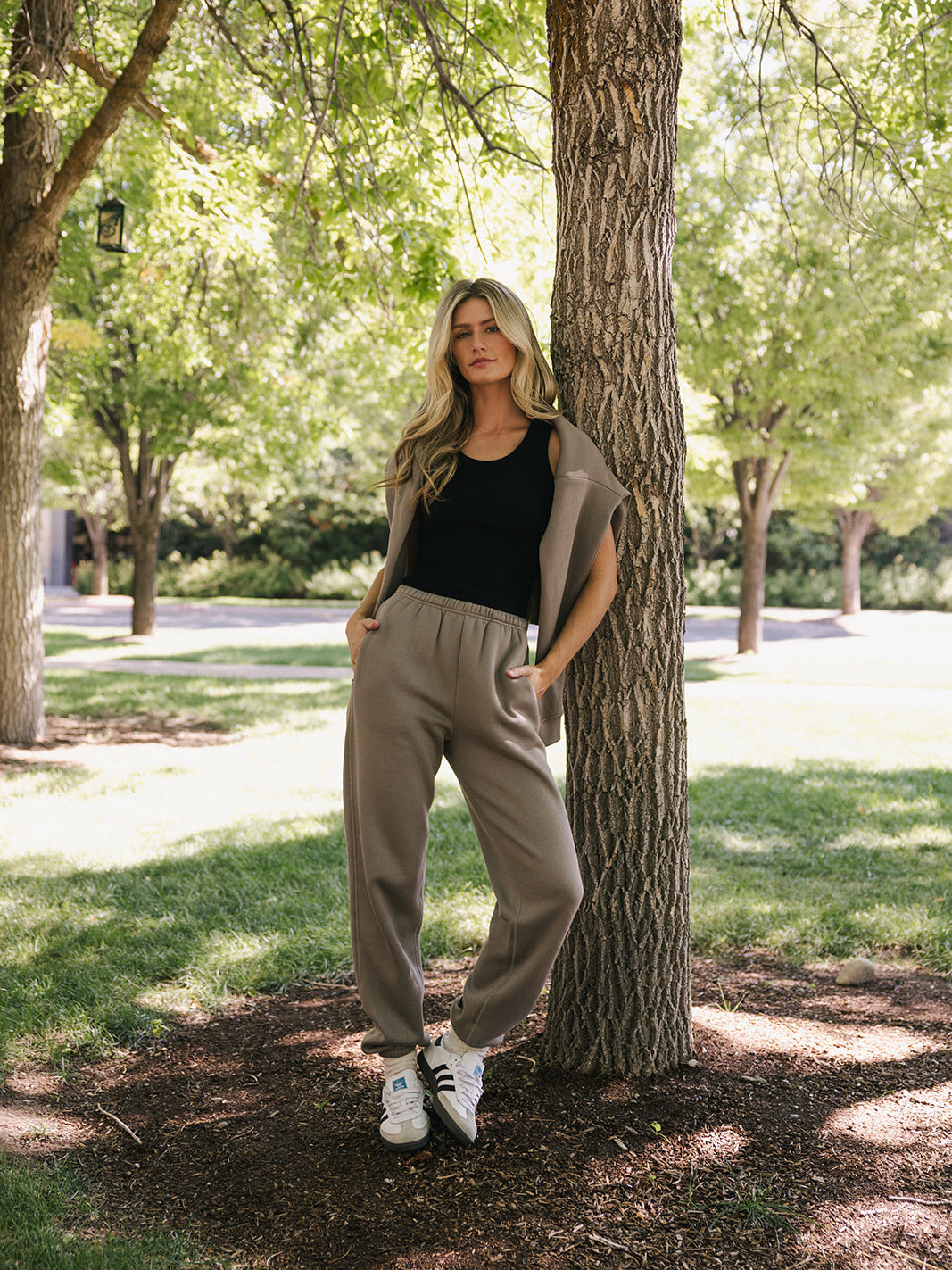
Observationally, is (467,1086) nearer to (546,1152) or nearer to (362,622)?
(546,1152)

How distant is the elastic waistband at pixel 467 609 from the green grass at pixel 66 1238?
5.12 ft

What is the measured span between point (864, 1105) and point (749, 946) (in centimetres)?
153

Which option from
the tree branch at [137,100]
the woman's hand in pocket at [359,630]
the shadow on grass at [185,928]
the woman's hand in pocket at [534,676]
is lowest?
the shadow on grass at [185,928]

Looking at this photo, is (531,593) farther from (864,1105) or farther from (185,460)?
(185,460)

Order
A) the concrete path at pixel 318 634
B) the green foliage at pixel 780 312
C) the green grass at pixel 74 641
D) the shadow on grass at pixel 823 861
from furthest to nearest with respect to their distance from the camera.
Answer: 1. the green grass at pixel 74 641
2. the concrete path at pixel 318 634
3. the green foliage at pixel 780 312
4. the shadow on grass at pixel 823 861

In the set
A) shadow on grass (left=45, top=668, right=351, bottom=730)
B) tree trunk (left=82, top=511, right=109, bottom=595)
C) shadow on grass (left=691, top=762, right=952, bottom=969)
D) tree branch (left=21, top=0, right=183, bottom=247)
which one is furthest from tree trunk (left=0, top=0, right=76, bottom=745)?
tree trunk (left=82, top=511, right=109, bottom=595)

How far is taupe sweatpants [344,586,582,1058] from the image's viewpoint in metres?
2.62

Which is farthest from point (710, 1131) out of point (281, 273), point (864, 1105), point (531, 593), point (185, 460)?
point (185, 460)

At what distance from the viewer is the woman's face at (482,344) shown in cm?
284

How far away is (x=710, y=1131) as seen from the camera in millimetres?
2711

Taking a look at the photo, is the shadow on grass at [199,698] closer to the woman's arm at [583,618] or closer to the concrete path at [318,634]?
the concrete path at [318,634]

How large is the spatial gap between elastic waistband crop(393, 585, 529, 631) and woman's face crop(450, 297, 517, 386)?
621 millimetres

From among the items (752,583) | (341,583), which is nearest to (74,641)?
(752,583)

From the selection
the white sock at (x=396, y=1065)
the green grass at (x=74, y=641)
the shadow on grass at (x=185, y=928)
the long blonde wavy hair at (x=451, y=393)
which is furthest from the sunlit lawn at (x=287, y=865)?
the green grass at (x=74, y=641)
